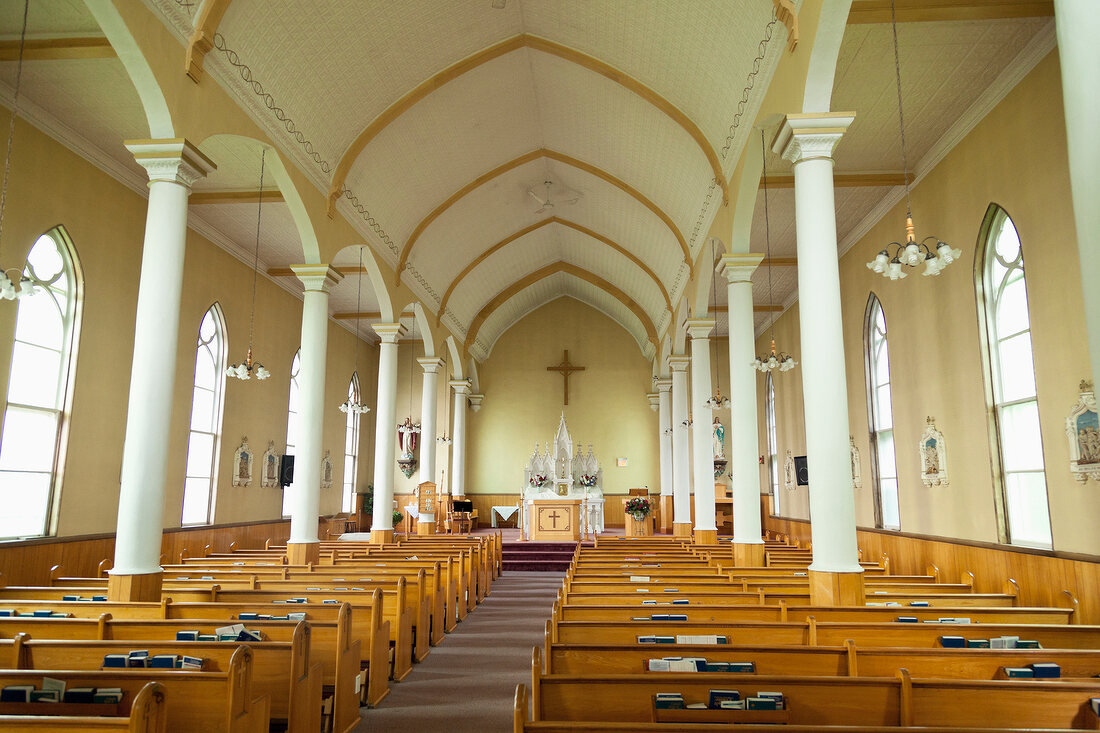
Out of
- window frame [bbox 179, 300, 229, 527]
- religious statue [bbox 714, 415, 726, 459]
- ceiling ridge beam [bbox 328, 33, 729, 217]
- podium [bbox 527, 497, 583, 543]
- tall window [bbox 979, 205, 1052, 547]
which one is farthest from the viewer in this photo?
religious statue [bbox 714, 415, 726, 459]

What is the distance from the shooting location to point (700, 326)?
12.3 meters

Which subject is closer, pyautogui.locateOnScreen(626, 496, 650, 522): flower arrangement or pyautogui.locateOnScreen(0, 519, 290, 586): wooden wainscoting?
pyautogui.locateOnScreen(0, 519, 290, 586): wooden wainscoting

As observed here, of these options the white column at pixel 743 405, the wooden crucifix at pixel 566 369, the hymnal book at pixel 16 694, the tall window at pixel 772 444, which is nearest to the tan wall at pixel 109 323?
the hymnal book at pixel 16 694

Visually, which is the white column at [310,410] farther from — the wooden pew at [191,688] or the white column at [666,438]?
the white column at [666,438]

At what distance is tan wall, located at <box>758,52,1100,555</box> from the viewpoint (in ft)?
22.6

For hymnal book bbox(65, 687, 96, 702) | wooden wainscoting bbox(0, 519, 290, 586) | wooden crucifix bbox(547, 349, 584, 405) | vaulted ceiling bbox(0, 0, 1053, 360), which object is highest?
vaulted ceiling bbox(0, 0, 1053, 360)

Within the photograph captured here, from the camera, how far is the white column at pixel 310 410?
9.86m

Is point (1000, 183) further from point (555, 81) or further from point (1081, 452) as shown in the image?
point (555, 81)

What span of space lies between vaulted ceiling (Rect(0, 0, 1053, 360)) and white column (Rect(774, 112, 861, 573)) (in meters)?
1.36

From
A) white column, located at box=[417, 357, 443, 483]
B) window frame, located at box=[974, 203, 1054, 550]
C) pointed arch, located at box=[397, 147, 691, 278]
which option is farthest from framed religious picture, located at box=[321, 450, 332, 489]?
window frame, located at box=[974, 203, 1054, 550]

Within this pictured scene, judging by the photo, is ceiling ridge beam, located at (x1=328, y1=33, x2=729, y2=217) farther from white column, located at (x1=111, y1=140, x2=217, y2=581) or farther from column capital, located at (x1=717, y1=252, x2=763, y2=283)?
white column, located at (x1=111, y1=140, x2=217, y2=581)

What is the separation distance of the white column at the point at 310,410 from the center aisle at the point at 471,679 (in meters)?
2.58

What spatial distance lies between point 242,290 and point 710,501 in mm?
9319

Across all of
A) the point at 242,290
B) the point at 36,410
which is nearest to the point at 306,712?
the point at 36,410
